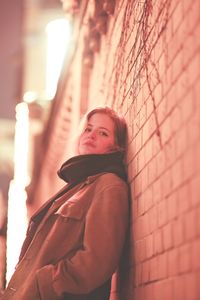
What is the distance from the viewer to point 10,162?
86.3 feet

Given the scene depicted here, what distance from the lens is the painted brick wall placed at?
2797 mm

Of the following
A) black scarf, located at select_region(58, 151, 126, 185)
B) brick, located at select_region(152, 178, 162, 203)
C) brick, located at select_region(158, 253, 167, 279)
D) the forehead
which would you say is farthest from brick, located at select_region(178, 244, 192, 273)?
the forehead

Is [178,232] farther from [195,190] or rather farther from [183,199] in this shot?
[195,190]

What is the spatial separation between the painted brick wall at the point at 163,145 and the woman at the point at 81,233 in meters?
0.16

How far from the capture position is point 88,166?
4.29 m

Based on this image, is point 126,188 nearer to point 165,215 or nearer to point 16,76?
point 165,215

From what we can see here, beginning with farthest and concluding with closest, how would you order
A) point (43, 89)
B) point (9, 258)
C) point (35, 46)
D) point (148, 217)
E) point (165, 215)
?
point (35, 46) → point (43, 89) → point (9, 258) → point (148, 217) → point (165, 215)

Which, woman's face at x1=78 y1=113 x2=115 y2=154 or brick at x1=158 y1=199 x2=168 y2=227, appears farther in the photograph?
woman's face at x1=78 y1=113 x2=115 y2=154

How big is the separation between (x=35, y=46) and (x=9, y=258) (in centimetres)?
1840

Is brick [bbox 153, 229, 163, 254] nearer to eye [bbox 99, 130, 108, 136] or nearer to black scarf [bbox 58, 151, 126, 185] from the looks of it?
black scarf [bbox 58, 151, 126, 185]

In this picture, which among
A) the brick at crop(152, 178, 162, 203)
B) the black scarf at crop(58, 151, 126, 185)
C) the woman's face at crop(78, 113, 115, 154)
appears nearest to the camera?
the brick at crop(152, 178, 162, 203)

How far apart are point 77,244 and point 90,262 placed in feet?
0.95

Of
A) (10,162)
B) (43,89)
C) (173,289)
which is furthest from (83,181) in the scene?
(10,162)

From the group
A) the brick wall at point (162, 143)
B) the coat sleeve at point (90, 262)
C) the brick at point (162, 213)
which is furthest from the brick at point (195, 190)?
the coat sleeve at point (90, 262)
